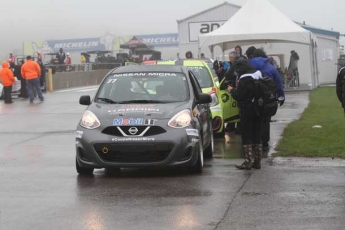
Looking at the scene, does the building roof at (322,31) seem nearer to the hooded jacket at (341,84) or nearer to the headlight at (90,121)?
the hooded jacket at (341,84)

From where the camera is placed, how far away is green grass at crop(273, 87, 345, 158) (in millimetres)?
11719

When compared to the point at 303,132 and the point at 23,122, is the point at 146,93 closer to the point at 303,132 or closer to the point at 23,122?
the point at 303,132

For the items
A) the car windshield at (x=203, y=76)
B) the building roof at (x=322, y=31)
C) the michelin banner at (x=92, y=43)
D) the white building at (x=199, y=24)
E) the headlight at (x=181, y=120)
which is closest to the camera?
the headlight at (x=181, y=120)

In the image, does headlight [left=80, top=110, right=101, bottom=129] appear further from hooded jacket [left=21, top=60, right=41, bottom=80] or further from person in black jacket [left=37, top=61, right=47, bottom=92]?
person in black jacket [left=37, top=61, right=47, bottom=92]

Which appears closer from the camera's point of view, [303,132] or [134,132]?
[134,132]

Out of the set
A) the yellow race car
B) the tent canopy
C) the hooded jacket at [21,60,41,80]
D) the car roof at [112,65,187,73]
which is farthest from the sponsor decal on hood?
the hooded jacket at [21,60,41,80]

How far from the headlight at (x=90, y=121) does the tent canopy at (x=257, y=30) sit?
54.0 ft

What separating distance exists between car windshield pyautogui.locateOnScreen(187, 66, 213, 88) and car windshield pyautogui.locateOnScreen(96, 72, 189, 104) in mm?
3549

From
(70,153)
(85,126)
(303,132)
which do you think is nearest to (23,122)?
(70,153)

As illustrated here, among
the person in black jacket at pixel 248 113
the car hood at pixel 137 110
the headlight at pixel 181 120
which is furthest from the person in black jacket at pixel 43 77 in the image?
the headlight at pixel 181 120

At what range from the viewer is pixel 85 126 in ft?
31.7

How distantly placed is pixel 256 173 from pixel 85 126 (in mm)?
2422

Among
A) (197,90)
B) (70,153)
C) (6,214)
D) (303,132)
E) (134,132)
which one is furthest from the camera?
(303,132)

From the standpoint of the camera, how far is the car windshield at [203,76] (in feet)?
47.6
